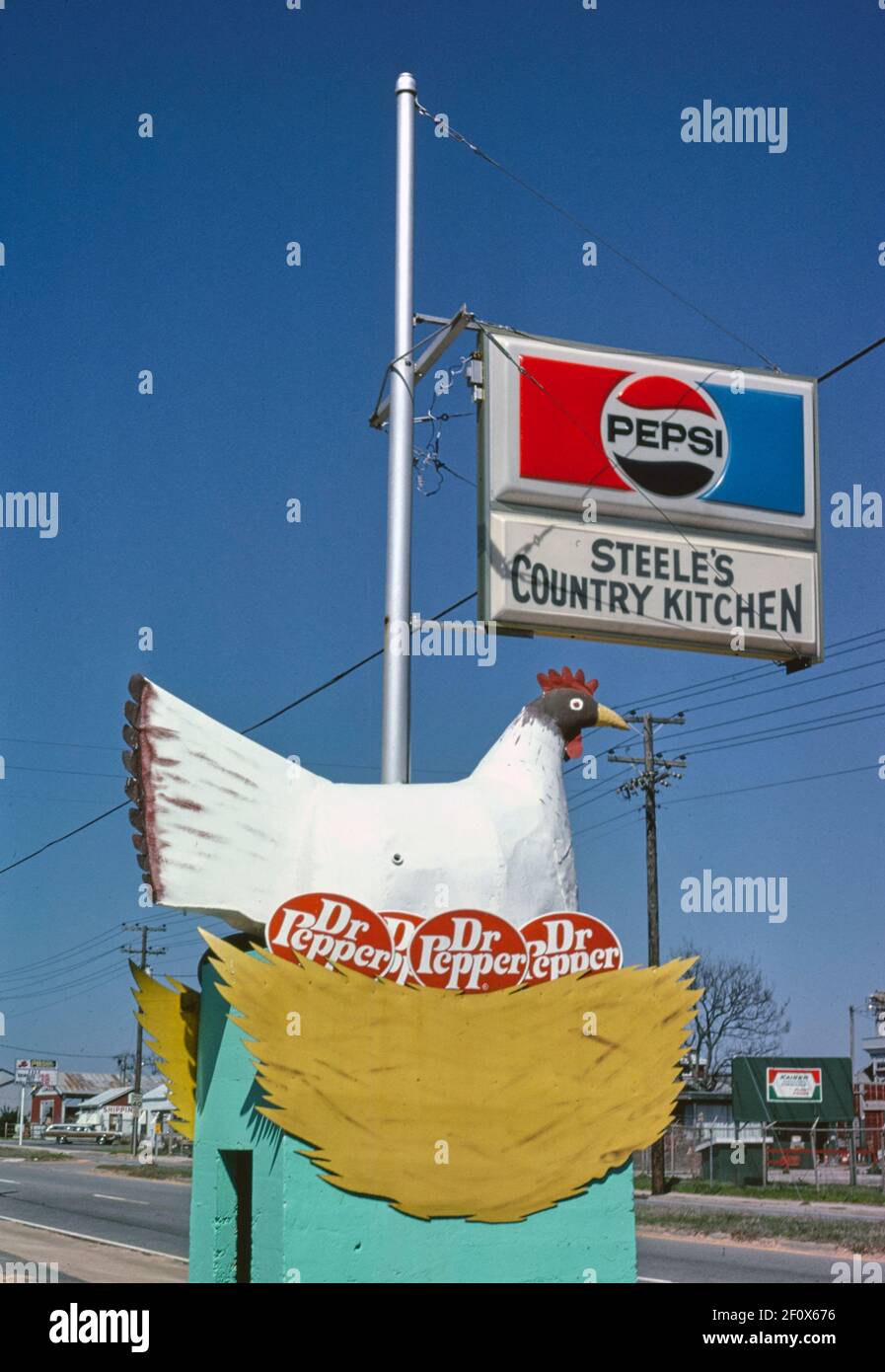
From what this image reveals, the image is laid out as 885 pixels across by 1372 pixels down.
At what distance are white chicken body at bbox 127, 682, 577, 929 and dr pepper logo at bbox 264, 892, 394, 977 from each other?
0.55ft

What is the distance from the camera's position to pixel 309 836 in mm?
9453

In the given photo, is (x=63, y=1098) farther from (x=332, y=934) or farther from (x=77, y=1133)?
(x=332, y=934)

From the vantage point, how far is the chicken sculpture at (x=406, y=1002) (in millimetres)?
8922

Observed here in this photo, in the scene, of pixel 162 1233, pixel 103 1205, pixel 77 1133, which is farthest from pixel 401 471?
pixel 77 1133

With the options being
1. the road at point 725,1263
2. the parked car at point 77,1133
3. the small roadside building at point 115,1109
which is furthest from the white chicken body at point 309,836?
the parked car at point 77,1133

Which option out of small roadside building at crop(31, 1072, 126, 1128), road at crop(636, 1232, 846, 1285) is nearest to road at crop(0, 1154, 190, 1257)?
road at crop(636, 1232, 846, 1285)

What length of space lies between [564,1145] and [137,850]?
10.3 feet

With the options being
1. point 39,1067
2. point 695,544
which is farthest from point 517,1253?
point 39,1067

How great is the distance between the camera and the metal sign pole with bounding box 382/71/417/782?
10.9 metres

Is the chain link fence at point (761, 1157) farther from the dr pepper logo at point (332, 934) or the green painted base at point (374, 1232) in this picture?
the dr pepper logo at point (332, 934)

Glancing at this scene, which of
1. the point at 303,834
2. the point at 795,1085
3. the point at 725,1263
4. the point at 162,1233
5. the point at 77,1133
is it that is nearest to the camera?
the point at 303,834

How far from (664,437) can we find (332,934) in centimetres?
558
